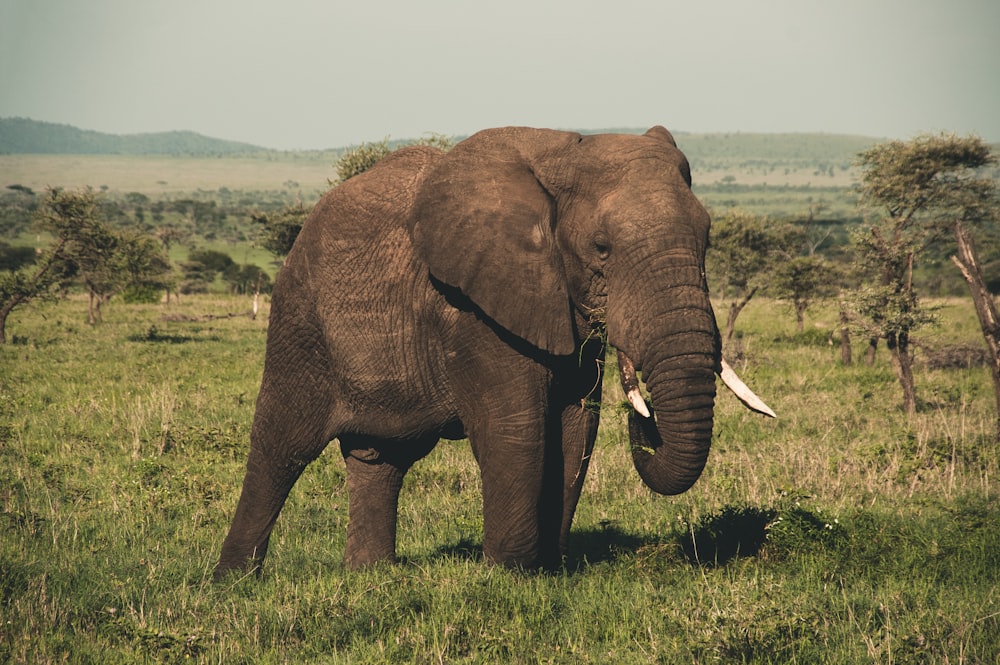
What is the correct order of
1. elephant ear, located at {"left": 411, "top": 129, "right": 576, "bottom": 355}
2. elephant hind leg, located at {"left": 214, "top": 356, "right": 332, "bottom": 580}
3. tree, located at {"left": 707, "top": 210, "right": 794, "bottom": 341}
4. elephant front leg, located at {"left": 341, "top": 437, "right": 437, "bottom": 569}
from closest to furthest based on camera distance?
elephant ear, located at {"left": 411, "top": 129, "right": 576, "bottom": 355} < elephant hind leg, located at {"left": 214, "top": 356, "right": 332, "bottom": 580} < elephant front leg, located at {"left": 341, "top": 437, "right": 437, "bottom": 569} < tree, located at {"left": 707, "top": 210, "right": 794, "bottom": 341}

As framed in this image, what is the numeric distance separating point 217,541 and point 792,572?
4465mm

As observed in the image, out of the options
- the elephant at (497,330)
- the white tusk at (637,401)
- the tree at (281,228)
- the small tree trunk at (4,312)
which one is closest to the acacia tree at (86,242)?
the small tree trunk at (4,312)

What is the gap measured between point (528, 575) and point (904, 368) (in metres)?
11.3

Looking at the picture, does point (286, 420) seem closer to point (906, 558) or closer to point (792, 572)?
point (792, 572)

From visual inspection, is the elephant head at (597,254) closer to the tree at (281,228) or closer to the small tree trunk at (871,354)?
the small tree trunk at (871,354)

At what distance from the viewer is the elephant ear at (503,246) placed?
543 cm

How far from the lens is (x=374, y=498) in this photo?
6.87 meters

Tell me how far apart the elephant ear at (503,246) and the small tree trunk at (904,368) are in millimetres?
10225

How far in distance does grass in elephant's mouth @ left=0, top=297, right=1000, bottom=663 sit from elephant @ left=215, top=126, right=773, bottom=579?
48 cm

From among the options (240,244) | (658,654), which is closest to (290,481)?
(658,654)

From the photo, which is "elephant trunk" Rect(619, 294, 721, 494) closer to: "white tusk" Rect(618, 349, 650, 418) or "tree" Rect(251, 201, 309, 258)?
Result: "white tusk" Rect(618, 349, 650, 418)

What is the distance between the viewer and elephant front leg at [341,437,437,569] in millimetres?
6859

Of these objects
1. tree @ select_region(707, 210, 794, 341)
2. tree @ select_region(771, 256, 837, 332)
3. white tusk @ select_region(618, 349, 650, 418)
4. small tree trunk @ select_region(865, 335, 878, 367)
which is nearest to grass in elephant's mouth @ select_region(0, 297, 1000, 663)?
white tusk @ select_region(618, 349, 650, 418)

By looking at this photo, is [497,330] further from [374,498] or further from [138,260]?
[138,260]
